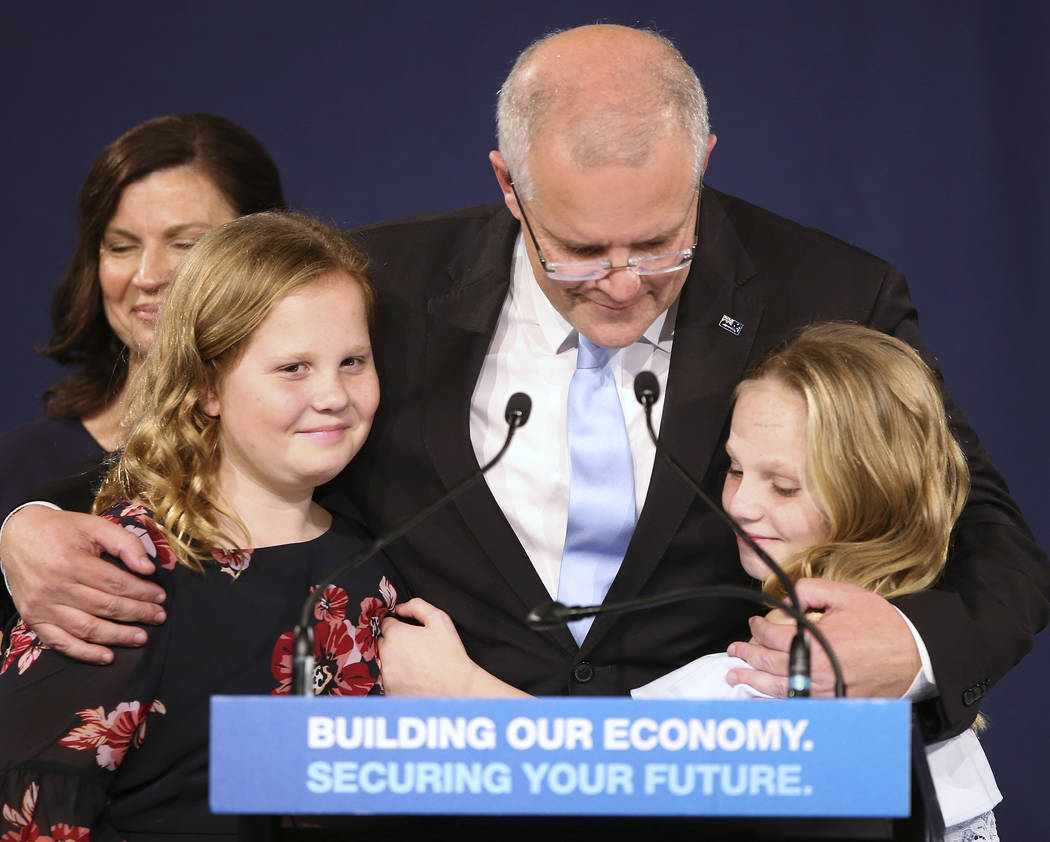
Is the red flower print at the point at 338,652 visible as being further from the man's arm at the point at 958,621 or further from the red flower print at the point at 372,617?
the man's arm at the point at 958,621

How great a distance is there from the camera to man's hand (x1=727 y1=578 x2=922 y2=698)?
1.76m

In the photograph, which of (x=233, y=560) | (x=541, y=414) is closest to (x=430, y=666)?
(x=233, y=560)

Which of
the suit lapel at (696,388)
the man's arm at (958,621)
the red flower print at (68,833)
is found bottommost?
the red flower print at (68,833)

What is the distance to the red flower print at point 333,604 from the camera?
2102mm

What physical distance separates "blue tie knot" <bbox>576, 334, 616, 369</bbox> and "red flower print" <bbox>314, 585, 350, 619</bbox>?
1.85 feet

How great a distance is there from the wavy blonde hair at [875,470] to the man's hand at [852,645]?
5.6 inches

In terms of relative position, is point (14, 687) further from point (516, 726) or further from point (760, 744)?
point (760, 744)

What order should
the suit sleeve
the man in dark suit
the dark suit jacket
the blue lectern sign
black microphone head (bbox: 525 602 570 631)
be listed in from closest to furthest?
the blue lectern sign
black microphone head (bbox: 525 602 570 631)
the suit sleeve
the man in dark suit
the dark suit jacket

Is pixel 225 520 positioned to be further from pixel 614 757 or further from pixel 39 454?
pixel 614 757

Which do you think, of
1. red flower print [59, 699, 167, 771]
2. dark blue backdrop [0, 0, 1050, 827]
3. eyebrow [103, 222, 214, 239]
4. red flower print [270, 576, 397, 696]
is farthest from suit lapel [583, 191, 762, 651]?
dark blue backdrop [0, 0, 1050, 827]

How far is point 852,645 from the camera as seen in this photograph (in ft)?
5.79

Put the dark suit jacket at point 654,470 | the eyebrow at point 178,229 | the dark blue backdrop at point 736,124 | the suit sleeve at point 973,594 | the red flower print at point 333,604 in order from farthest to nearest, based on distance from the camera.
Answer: the dark blue backdrop at point 736,124
the eyebrow at point 178,229
the dark suit jacket at point 654,470
the red flower print at point 333,604
the suit sleeve at point 973,594

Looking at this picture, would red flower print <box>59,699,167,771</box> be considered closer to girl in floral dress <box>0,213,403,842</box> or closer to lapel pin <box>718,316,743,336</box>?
girl in floral dress <box>0,213,403,842</box>

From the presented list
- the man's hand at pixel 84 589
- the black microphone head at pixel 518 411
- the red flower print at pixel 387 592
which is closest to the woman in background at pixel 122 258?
the man's hand at pixel 84 589
